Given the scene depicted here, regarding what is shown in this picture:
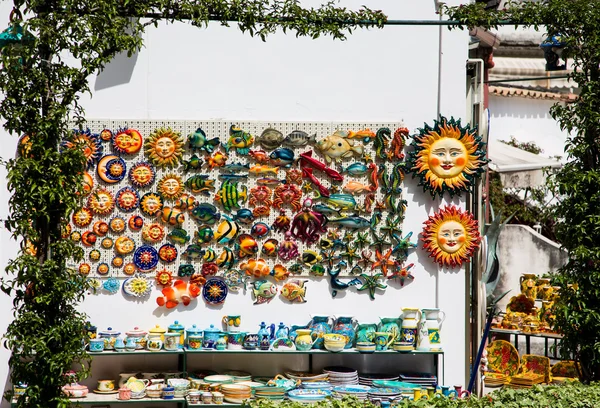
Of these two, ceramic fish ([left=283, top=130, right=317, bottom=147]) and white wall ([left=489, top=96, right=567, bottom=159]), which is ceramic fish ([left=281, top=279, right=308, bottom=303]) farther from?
white wall ([left=489, top=96, right=567, bottom=159])

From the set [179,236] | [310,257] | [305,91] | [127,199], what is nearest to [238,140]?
[305,91]

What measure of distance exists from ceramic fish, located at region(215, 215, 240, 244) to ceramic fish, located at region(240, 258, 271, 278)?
0.26 m

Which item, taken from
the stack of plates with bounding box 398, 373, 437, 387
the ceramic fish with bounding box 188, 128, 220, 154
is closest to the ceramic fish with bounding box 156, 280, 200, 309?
the ceramic fish with bounding box 188, 128, 220, 154

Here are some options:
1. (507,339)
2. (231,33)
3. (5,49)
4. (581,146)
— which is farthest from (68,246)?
(507,339)

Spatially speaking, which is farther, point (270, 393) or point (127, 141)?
point (127, 141)

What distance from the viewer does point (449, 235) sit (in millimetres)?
7633

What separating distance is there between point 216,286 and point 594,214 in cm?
318

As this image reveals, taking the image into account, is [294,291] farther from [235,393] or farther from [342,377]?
[235,393]

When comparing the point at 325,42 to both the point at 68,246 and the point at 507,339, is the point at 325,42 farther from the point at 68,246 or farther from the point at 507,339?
the point at 507,339

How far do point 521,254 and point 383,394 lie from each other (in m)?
7.76

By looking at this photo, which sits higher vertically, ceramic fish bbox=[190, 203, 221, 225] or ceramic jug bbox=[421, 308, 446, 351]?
ceramic fish bbox=[190, 203, 221, 225]

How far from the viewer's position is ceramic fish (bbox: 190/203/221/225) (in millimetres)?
7453

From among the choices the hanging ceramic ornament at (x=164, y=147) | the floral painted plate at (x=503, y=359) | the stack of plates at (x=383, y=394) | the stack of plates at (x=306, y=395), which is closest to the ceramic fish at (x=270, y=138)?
the hanging ceramic ornament at (x=164, y=147)

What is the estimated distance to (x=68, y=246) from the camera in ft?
18.9
